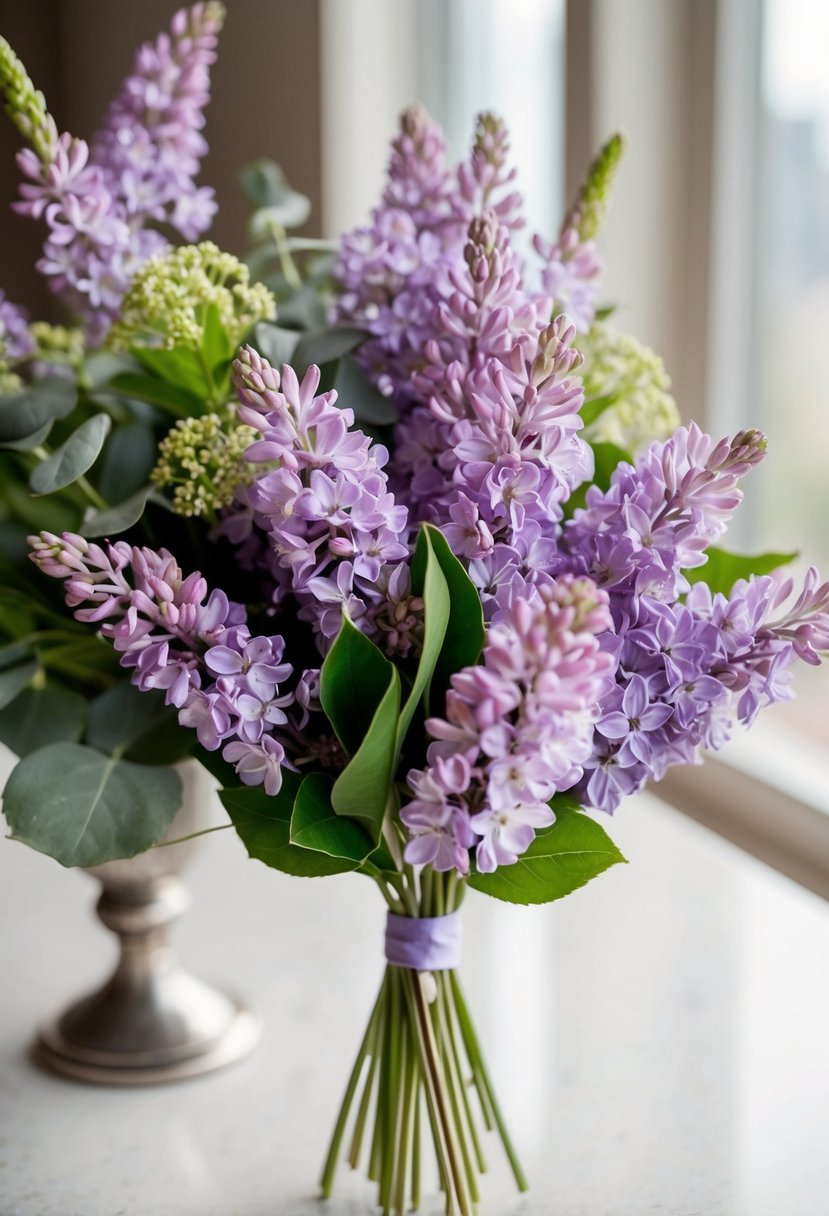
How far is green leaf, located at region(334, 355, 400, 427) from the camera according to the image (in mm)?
574

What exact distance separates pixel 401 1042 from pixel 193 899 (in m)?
0.44

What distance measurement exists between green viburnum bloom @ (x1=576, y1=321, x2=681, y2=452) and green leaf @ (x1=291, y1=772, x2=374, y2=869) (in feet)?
0.83

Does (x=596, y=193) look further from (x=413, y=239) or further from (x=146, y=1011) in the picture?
(x=146, y=1011)

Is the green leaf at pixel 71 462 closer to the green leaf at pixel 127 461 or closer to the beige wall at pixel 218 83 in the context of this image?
the green leaf at pixel 127 461

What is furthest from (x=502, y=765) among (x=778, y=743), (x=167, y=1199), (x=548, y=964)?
(x=778, y=743)

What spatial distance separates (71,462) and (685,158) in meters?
0.91

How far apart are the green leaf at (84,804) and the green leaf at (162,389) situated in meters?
0.18

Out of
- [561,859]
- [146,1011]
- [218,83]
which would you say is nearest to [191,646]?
[561,859]

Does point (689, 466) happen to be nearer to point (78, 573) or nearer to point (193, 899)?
point (78, 573)

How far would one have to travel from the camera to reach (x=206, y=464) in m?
0.57

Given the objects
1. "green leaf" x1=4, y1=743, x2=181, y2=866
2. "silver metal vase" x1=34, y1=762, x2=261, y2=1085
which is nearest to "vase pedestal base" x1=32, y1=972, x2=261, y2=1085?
"silver metal vase" x1=34, y1=762, x2=261, y2=1085

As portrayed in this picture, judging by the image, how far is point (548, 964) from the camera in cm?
89

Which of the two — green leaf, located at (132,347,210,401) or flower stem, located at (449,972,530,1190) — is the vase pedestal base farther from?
green leaf, located at (132,347,210,401)

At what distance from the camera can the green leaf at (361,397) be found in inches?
22.6
